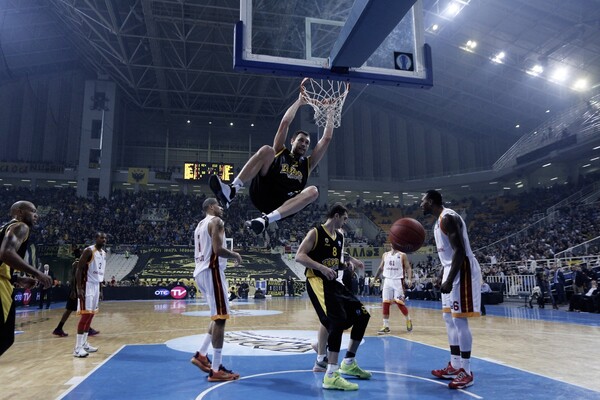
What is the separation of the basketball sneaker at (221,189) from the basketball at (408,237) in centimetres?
→ 312

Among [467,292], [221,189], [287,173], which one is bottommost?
[467,292]

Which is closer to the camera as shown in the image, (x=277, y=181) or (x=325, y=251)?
(x=277, y=181)

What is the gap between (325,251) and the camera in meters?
5.37

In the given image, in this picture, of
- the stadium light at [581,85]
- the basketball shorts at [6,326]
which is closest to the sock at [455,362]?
the basketball shorts at [6,326]

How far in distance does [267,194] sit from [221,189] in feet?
2.22

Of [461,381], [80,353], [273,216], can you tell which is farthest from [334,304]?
[80,353]

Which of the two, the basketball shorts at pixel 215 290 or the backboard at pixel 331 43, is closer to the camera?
the basketball shorts at pixel 215 290

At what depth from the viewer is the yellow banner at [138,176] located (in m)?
34.7

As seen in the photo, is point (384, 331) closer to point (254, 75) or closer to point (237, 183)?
point (237, 183)

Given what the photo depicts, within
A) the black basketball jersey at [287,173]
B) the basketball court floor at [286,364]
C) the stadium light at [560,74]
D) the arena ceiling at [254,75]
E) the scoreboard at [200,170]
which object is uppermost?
the arena ceiling at [254,75]

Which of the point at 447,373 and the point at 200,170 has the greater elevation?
the point at 200,170

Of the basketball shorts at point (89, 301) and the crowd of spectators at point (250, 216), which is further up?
the crowd of spectators at point (250, 216)

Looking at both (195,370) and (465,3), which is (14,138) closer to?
(465,3)

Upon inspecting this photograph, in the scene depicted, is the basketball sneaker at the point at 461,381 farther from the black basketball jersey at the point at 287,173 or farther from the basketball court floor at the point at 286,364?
the black basketball jersey at the point at 287,173
